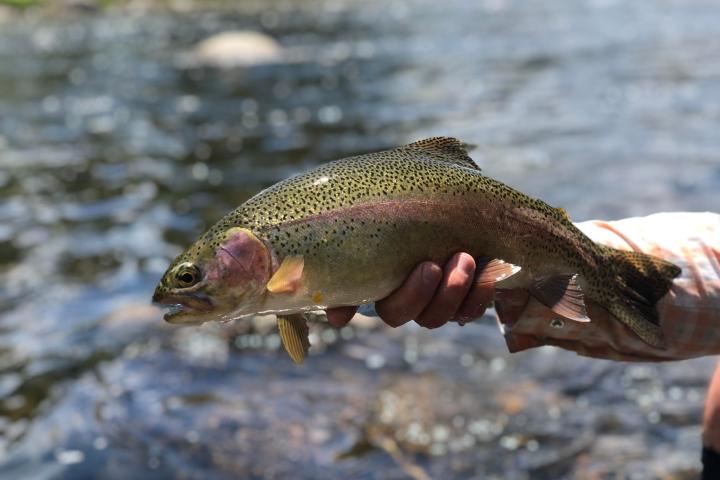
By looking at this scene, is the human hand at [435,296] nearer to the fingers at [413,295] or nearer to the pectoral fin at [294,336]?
the fingers at [413,295]

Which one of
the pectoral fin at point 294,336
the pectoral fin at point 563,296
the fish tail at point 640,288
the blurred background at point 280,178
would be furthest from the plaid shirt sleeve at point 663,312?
the blurred background at point 280,178

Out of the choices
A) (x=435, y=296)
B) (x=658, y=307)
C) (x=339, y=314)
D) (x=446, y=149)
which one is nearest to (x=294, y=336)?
(x=339, y=314)

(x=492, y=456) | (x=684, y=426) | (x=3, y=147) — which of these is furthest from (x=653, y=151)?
(x=3, y=147)

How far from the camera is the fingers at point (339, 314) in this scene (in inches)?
96.6

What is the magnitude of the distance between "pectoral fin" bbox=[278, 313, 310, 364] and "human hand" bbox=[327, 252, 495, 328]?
11 cm

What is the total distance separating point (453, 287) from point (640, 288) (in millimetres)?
861

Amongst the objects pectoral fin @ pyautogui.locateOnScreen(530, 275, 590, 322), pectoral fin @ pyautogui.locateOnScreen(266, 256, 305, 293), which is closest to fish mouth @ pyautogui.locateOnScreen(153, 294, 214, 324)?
pectoral fin @ pyautogui.locateOnScreen(266, 256, 305, 293)

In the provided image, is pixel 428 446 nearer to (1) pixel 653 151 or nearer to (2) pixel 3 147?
(1) pixel 653 151

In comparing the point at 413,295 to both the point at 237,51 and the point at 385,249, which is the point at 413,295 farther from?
the point at 237,51

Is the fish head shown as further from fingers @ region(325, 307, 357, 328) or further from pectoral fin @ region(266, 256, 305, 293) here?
fingers @ region(325, 307, 357, 328)

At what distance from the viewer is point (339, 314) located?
96.9 inches

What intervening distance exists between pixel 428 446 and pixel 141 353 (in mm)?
2785

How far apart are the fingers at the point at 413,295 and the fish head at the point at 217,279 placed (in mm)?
456

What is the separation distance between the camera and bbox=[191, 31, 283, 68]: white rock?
2525 cm
